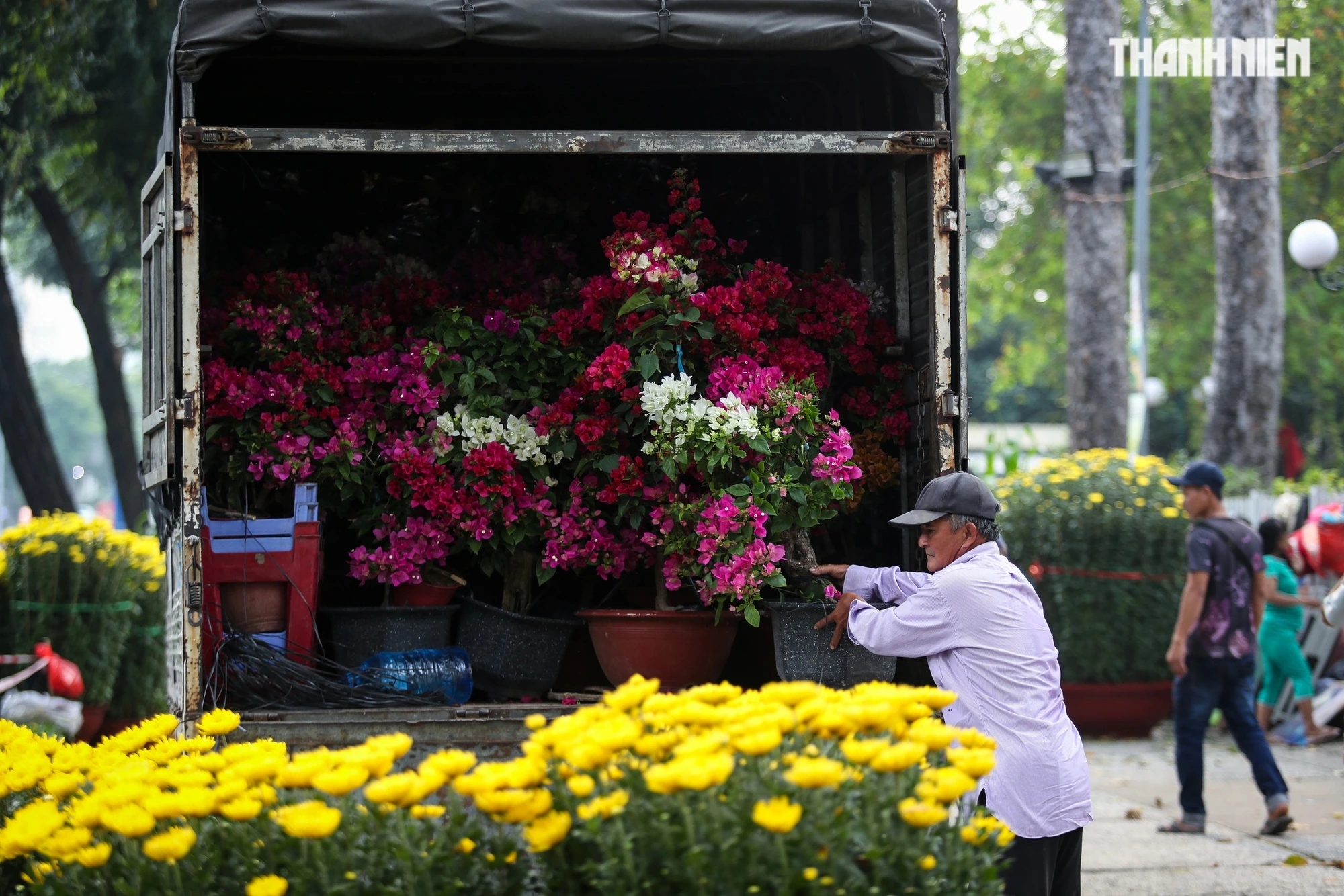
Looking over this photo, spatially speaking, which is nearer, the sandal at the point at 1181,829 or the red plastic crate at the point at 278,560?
the red plastic crate at the point at 278,560

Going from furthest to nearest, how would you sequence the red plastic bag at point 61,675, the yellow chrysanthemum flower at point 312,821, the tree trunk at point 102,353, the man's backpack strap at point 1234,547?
the tree trunk at point 102,353 → the red plastic bag at point 61,675 → the man's backpack strap at point 1234,547 → the yellow chrysanthemum flower at point 312,821

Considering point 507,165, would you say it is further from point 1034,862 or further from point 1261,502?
point 1261,502

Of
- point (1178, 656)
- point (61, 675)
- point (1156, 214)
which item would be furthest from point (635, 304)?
point (1156, 214)

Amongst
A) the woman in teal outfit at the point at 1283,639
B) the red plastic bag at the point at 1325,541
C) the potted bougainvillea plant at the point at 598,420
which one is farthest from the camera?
the red plastic bag at the point at 1325,541

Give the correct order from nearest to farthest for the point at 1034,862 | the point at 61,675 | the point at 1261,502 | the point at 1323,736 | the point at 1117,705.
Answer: the point at 1034,862 < the point at 61,675 < the point at 1323,736 < the point at 1117,705 < the point at 1261,502

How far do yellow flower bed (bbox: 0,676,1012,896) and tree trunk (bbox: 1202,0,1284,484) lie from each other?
1179 cm

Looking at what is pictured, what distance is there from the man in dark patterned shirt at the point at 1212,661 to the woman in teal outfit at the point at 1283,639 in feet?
6.45

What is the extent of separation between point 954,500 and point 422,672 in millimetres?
2139

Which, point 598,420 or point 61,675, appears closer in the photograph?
point 598,420

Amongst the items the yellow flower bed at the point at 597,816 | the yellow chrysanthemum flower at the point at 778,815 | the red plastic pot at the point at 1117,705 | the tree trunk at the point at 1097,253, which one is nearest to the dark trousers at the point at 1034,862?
the yellow flower bed at the point at 597,816

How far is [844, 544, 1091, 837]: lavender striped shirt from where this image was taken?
12.8ft

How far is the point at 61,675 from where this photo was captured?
8758mm

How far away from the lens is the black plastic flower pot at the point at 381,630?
17.5ft

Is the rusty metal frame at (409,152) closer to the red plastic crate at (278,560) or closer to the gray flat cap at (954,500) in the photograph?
the red plastic crate at (278,560)
